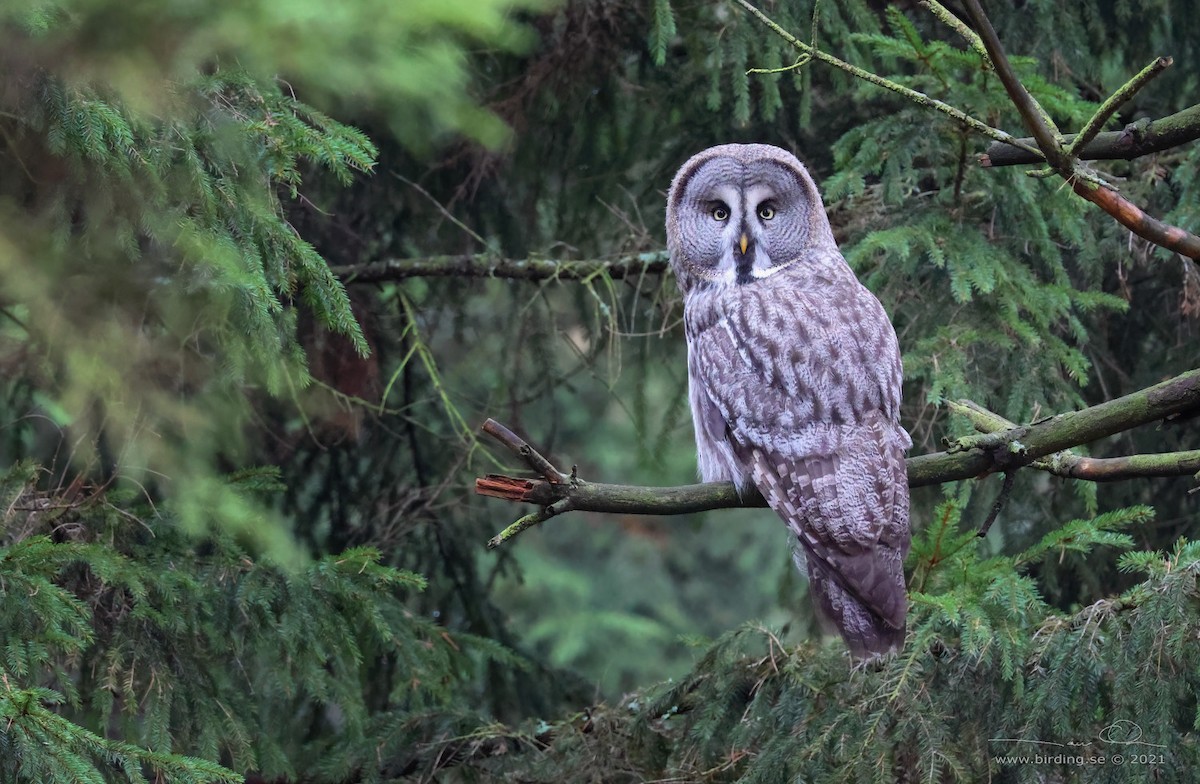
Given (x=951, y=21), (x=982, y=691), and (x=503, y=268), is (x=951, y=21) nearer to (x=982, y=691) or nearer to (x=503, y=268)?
(x=982, y=691)

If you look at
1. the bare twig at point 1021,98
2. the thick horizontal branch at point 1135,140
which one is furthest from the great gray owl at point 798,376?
the bare twig at point 1021,98

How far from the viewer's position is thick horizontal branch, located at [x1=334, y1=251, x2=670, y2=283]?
4625 mm

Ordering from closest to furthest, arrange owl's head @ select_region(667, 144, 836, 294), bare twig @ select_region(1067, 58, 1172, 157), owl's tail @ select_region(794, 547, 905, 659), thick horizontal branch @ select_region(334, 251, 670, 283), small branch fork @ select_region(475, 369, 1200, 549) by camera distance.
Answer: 1. bare twig @ select_region(1067, 58, 1172, 157)
2. small branch fork @ select_region(475, 369, 1200, 549)
3. owl's tail @ select_region(794, 547, 905, 659)
4. owl's head @ select_region(667, 144, 836, 294)
5. thick horizontal branch @ select_region(334, 251, 670, 283)

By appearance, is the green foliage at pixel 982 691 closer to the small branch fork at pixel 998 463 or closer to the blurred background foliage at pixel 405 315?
the blurred background foliage at pixel 405 315

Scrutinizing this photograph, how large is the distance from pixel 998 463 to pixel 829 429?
0.92 m

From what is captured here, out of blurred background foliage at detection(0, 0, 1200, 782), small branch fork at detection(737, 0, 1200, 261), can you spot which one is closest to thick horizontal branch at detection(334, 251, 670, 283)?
blurred background foliage at detection(0, 0, 1200, 782)

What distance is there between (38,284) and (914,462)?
6.87 ft

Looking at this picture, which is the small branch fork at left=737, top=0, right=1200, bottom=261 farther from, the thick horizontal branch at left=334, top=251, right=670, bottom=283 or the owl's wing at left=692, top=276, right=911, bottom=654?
the thick horizontal branch at left=334, top=251, right=670, bottom=283

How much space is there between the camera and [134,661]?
10.9 ft

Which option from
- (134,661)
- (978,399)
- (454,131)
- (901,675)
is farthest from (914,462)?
(454,131)

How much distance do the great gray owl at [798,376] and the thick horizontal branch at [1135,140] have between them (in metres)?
0.82

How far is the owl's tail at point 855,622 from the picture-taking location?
332 cm

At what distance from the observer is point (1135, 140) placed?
2490 millimetres

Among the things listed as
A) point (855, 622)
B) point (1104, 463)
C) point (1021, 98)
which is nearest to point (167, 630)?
point (855, 622)
